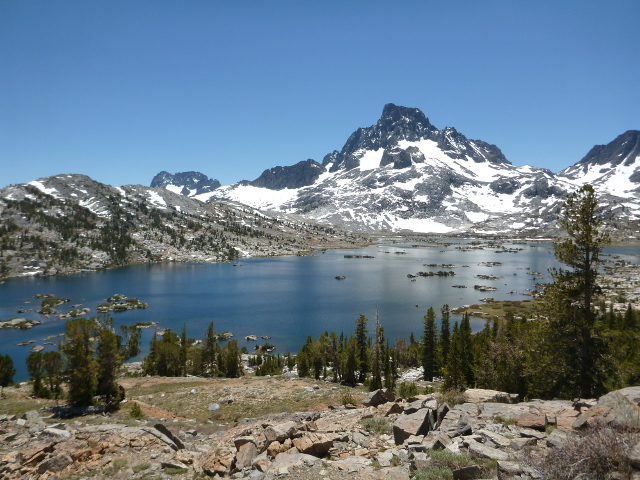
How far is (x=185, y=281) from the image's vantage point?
170875 mm

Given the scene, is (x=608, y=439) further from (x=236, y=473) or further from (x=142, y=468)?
(x=142, y=468)

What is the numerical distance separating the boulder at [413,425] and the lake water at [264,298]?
237 ft

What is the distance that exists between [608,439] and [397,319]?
3966 inches

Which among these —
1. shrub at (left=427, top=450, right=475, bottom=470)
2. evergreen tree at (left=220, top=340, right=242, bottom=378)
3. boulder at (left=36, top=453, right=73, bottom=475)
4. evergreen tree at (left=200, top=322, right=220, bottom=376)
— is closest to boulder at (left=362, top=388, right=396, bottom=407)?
shrub at (left=427, top=450, right=475, bottom=470)

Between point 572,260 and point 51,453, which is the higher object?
point 572,260

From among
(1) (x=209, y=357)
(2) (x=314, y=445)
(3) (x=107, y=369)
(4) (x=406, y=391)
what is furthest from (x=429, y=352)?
(2) (x=314, y=445)

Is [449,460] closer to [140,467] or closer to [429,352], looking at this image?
[140,467]

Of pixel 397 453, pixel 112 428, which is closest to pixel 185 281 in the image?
pixel 112 428

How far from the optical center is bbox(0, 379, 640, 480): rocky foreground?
33.2ft

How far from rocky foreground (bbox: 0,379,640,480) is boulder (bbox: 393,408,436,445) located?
0.14ft

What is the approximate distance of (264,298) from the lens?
434ft

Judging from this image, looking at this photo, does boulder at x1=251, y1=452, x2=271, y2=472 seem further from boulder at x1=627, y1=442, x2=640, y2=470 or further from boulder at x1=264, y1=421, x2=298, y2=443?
boulder at x1=627, y1=442, x2=640, y2=470

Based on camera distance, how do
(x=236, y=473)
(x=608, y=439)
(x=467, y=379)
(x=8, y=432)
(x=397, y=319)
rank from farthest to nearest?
(x=397, y=319) < (x=467, y=379) < (x=8, y=432) < (x=236, y=473) < (x=608, y=439)

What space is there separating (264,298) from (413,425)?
121888mm
